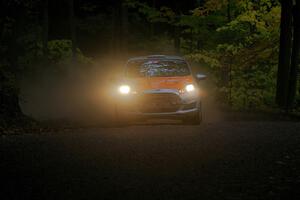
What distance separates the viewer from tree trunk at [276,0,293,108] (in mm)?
21297

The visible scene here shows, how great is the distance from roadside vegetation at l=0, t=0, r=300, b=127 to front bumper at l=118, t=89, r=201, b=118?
3993 mm

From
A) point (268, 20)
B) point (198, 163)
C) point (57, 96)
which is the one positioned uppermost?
point (268, 20)

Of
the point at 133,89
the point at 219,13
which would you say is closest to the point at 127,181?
the point at 133,89

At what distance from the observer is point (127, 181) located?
764 cm

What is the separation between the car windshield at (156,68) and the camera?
16.0m

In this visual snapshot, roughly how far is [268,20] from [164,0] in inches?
636

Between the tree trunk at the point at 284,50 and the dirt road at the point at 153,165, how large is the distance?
8234 millimetres

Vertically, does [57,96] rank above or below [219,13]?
Answer: below

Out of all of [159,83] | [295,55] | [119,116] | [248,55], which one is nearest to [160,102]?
[159,83]

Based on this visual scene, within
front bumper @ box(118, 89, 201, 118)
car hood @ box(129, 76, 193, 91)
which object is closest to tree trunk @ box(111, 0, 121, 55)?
car hood @ box(129, 76, 193, 91)

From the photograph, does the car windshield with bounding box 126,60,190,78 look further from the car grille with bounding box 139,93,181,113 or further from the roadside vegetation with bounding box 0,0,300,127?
the roadside vegetation with bounding box 0,0,300,127

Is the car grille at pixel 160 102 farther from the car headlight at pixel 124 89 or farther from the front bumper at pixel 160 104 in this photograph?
the car headlight at pixel 124 89

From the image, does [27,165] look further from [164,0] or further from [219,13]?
[164,0]

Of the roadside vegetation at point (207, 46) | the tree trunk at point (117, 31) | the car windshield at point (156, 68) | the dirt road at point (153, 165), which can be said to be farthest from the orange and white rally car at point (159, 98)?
the tree trunk at point (117, 31)
